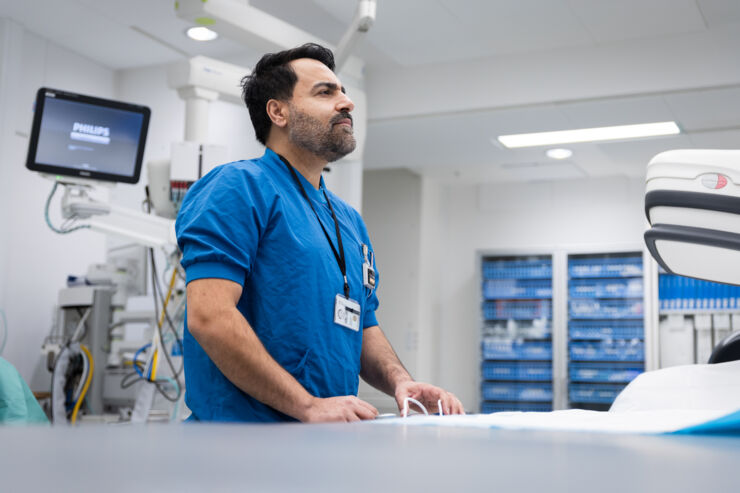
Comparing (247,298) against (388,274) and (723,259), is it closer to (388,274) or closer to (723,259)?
(723,259)

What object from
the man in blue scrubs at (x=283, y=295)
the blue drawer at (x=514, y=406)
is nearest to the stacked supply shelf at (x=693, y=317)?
the blue drawer at (x=514, y=406)

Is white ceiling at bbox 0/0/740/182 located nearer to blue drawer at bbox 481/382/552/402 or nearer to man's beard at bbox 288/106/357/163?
blue drawer at bbox 481/382/552/402

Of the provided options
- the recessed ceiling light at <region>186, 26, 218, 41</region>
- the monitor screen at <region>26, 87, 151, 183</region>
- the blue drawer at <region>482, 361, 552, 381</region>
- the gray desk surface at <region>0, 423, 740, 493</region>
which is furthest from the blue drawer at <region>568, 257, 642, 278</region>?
the gray desk surface at <region>0, 423, 740, 493</region>

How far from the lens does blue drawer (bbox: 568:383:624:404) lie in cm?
699

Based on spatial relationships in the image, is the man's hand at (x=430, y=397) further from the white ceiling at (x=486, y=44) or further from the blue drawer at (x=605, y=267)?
the blue drawer at (x=605, y=267)

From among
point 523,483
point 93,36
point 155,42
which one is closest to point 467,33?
point 155,42

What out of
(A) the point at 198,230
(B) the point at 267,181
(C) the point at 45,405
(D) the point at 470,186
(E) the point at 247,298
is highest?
(D) the point at 470,186

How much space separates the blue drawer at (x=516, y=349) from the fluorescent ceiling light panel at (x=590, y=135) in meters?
2.29

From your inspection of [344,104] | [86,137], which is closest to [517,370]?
[86,137]

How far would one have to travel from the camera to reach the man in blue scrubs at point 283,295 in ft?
3.80

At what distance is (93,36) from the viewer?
17.1ft

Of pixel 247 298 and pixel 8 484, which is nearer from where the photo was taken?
pixel 8 484

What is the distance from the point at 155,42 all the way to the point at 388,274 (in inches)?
123

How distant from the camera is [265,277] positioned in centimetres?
130
